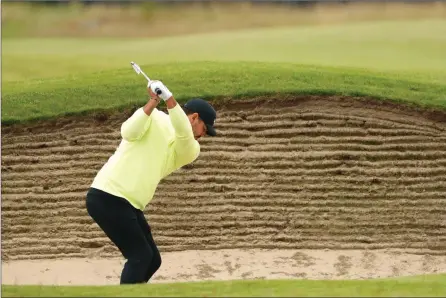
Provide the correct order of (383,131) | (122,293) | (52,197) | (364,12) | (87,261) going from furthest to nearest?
(364,12) → (383,131) → (52,197) → (87,261) → (122,293)

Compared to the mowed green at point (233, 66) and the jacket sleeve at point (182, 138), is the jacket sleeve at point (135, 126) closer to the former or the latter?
the jacket sleeve at point (182, 138)

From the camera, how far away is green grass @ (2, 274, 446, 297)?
24.1 ft

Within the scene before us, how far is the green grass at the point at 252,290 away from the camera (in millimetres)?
7336

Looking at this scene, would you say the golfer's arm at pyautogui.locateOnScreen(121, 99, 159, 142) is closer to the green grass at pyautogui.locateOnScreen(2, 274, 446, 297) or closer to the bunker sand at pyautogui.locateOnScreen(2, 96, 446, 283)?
the green grass at pyautogui.locateOnScreen(2, 274, 446, 297)

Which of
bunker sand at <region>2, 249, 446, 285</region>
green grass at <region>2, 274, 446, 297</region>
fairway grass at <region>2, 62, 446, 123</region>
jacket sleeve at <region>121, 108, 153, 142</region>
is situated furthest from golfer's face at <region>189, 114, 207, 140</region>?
fairway grass at <region>2, 62, 446, 123</region>

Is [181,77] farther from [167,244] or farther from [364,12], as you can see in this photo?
[364,12]

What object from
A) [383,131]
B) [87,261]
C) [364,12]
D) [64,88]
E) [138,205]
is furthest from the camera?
[364,12]

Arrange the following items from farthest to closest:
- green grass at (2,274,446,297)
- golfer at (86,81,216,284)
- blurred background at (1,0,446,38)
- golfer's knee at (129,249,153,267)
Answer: blurred background at (1,0,446,38), golfer's knee at (129,249,153,267), golfer at (86,81,216,284), green grass at (2,274,446,297)

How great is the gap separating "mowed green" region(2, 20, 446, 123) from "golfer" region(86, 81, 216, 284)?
251 inches

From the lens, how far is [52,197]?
13.7 metres

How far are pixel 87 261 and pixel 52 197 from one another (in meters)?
1.28

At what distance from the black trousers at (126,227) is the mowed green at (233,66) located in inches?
251

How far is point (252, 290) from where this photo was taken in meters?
7.48

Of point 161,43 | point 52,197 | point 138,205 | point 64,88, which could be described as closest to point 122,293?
point 138,205
